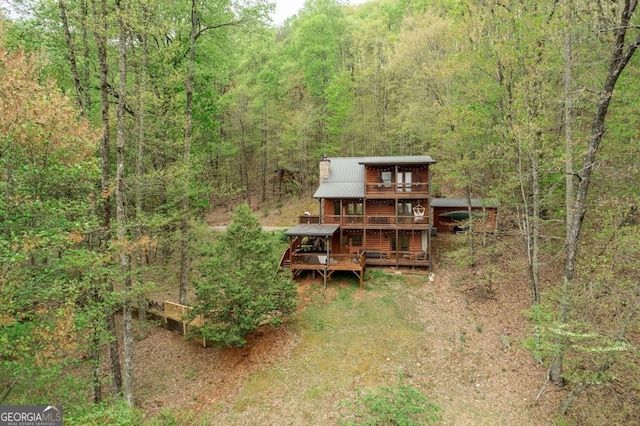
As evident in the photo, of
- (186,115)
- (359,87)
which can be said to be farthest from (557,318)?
(359,87)

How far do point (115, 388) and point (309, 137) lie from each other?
25.1m

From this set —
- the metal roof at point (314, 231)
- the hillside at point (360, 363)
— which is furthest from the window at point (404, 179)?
the hillside at point (360, 363)

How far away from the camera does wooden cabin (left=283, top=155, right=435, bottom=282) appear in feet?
57.5

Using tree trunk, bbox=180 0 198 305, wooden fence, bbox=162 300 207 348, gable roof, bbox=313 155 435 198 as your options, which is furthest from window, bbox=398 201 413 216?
wooden fence, bbox=162 300 207 348

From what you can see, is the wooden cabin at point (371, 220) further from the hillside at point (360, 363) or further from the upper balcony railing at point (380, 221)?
the hillside at point (360, 363)

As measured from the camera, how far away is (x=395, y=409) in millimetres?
8273

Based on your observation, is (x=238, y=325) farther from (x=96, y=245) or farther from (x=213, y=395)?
(x=96, y=245)

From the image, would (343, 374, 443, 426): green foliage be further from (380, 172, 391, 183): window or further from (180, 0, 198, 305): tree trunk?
(380, 172, 391, 183): window

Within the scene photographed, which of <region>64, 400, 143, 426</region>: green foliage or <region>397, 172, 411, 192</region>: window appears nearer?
<region>64, 400, 143, 426</region>: green foliage

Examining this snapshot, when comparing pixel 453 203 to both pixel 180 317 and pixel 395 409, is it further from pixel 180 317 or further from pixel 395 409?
pixel 180 317

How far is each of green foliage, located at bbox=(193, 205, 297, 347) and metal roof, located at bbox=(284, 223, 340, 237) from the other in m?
4.03

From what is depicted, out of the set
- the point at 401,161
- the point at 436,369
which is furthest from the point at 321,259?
the point at 436,369

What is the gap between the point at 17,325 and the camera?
20.4 feet
